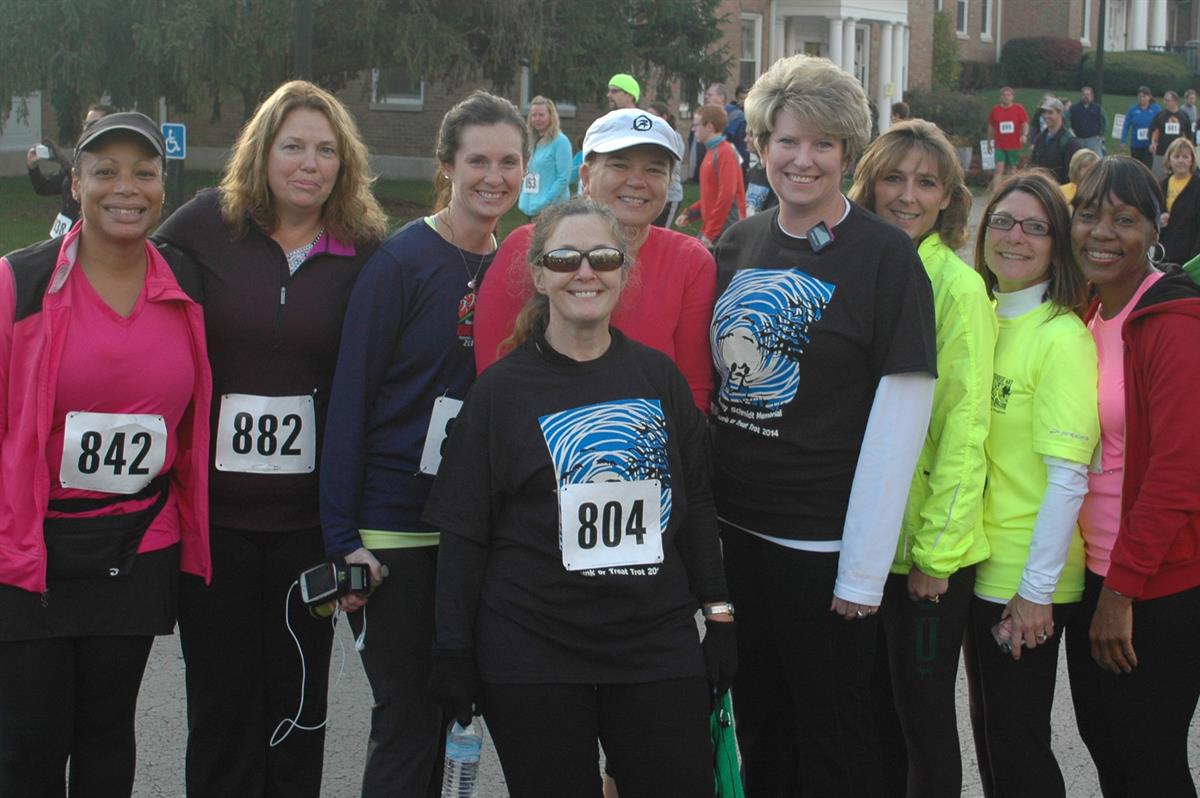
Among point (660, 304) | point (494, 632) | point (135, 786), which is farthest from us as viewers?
point (135, 786)

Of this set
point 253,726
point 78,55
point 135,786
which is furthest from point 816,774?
point 78,55

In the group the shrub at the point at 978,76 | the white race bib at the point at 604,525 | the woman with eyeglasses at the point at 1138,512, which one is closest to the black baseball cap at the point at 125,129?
the white race bib at the point at 604,525

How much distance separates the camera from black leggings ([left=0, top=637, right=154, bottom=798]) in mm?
3287

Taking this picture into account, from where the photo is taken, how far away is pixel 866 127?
354cm

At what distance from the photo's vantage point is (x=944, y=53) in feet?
155

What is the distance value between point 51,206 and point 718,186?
14224mm

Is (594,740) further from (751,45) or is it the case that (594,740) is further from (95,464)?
(751,45)

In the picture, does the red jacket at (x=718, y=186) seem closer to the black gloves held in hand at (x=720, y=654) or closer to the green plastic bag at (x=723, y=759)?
the green plastic bag at (x=723, y=759)

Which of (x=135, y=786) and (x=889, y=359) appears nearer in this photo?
(x=889, y=359)

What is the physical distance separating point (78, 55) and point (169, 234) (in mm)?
18214

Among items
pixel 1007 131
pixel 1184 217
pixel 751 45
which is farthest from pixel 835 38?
pixel 1184 217

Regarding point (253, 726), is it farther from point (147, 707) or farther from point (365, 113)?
point (365, 113)

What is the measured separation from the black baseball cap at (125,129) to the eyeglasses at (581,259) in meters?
1.16

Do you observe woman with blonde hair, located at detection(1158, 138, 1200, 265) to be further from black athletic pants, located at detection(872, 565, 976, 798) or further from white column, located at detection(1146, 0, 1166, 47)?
white column, located at detection(1146, 0, 1166, 47)
